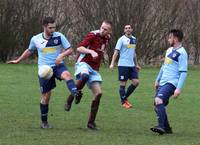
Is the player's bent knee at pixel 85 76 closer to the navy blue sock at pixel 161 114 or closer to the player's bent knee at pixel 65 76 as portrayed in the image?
the player's bent knee at pixel 65 76

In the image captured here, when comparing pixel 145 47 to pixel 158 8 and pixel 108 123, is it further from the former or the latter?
pixel 108 123

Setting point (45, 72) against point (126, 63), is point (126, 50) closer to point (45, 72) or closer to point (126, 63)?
point (126, 63)

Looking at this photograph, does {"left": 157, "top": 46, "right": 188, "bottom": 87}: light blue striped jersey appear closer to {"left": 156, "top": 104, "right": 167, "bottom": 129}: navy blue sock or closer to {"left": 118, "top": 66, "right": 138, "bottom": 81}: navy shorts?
{"left": 156, "top": 104, "right": 167, "bottom": 129}: navy blue sock

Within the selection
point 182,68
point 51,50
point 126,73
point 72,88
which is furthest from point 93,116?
point 126,73

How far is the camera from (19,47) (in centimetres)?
3631

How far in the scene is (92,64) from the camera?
11.0 m

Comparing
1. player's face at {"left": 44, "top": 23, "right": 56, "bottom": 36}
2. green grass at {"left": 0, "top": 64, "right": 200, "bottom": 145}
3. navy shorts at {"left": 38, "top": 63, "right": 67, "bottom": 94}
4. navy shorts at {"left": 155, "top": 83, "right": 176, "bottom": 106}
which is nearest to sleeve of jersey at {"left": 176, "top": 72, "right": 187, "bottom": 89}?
navy shorts at {"left": 155, "top": 83, "right": 176, "bottom": 106}

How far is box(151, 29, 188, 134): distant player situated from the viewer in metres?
10.1

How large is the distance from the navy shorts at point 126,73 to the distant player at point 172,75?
4.92 metres

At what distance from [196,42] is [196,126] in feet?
85.0

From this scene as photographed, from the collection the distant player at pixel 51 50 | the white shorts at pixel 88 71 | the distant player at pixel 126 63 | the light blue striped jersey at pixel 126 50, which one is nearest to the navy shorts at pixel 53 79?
the distant player at pixel 51 50

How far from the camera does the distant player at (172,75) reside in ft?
33.2

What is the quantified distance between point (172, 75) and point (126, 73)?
516cm

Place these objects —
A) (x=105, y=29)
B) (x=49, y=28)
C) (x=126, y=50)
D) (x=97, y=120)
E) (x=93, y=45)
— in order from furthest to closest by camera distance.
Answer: (x=126, y=50)
(x=97, y=120)
(x=93, y=45)
(x=105, y=29)
(x=49, y=28)
